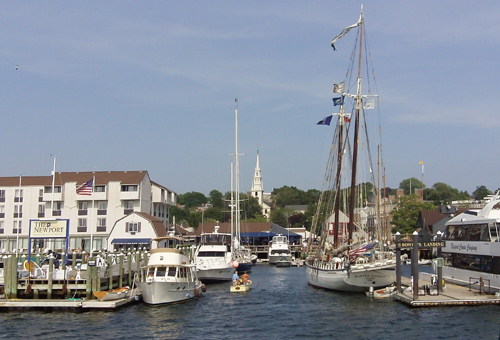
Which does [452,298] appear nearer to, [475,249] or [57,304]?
[475,249]

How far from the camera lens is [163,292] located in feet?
130

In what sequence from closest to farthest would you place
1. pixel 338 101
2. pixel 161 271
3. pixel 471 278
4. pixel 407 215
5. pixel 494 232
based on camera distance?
pixel 494 232
pixel 161 271
pixel 471 278
pixel 338 101
pixel 407 215

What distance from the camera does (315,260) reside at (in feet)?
184

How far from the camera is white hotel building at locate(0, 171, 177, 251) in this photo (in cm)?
9169

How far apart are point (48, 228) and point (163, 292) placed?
38.1 ft

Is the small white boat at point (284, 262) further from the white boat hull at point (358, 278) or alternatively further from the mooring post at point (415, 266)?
the mooring post at point (415, 266)

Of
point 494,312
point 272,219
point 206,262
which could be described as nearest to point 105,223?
point 206,262

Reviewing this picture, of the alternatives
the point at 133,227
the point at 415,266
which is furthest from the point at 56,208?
the point at 415,266

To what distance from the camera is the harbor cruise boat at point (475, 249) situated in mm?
38219

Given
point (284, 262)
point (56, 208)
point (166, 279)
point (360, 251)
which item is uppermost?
point (56, 208)

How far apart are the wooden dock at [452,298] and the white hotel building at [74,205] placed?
5921 cm

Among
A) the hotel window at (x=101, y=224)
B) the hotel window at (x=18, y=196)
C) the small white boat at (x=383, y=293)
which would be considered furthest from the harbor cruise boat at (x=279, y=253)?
the small white boat at (x=383, y=293)

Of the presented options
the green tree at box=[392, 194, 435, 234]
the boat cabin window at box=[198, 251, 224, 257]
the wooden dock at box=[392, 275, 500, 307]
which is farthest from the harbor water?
the green tree at box=[392, 194, 435, 234]

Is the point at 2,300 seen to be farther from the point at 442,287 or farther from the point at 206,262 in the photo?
the point at 442,287
